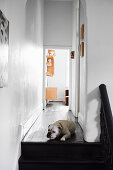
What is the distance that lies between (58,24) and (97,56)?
365 cm

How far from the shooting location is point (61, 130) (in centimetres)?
276

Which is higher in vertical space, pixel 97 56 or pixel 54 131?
pixel 97 56

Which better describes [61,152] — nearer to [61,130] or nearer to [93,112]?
[61,130]

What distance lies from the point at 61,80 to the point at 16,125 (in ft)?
24.0

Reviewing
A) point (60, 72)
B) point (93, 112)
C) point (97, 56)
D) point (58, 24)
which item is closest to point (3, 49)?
point (97, 56)

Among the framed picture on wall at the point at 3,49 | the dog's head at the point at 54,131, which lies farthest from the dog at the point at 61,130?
the framed picture on wall at the point at 3,49

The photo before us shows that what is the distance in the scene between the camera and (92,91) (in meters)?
2.59


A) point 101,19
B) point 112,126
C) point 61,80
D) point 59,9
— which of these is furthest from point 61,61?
point 112,126

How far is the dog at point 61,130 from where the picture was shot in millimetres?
2631

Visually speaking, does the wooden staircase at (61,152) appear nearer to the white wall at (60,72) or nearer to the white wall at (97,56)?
the white wall at (97,56)

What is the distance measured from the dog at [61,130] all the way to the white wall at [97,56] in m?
0.33

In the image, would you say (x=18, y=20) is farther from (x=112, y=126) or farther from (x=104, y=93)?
(x=112, y=126)

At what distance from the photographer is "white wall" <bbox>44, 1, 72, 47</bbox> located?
582cm

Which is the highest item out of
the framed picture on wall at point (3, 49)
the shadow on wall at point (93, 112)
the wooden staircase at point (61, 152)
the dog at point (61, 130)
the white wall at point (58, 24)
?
the white wall at point (58, 24)
